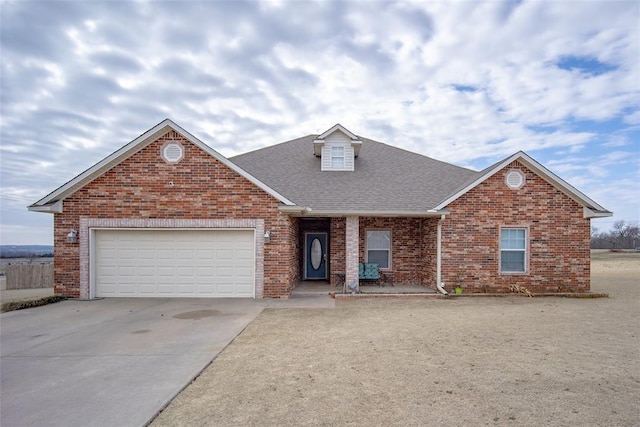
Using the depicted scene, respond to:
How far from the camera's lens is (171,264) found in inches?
480

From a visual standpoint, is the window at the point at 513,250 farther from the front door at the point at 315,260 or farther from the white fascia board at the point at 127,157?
the white fascia board at the point at 127,157

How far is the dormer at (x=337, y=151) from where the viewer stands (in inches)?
634

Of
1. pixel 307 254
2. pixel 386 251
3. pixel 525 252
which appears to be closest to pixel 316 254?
pixel 307 254

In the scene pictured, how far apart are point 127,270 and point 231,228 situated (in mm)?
3573

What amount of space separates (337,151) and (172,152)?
271 inches

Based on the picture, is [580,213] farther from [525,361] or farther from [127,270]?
[127,270]

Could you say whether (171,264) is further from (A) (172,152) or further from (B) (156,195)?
(A) (172,152)

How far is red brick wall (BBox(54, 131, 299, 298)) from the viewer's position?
12000 mm

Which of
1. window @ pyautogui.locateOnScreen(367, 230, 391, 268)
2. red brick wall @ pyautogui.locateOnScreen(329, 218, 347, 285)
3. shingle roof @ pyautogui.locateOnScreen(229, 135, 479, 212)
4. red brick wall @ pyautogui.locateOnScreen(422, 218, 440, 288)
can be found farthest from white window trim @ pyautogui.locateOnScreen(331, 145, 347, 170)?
red brick wall @ pyautogui.locateOnScreen(422, 218, 440, 288)

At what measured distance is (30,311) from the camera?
1034 cm

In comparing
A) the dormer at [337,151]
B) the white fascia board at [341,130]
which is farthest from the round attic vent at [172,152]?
the white fascia board at [341,130]

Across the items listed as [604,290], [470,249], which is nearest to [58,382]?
[470,249]

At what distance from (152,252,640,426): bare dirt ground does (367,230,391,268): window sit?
5.34 m

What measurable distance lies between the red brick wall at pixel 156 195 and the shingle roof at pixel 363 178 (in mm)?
2436
